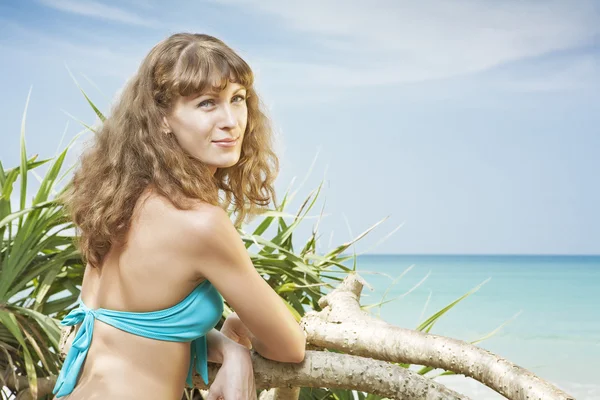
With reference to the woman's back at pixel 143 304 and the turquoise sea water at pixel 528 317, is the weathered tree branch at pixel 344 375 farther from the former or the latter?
the turquoise sea water at pixel 528 317

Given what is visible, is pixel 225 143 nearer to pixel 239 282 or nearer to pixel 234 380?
pixel 239 282

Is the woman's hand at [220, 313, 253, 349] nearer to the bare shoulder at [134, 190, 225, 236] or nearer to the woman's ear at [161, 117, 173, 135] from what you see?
the bare shoulder at [134, 190, 225, 236]

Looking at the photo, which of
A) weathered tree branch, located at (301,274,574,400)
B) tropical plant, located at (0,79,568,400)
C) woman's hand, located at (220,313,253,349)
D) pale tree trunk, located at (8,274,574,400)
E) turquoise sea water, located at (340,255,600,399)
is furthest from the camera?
turquoise sea water, located at (340,255,600,399)

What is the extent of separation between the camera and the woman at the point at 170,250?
5.57 ft

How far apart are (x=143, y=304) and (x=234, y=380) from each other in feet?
0.88

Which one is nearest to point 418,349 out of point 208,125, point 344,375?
point 344,375

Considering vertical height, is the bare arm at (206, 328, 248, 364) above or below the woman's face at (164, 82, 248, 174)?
below

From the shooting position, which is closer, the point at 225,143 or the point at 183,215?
the point at 183,215

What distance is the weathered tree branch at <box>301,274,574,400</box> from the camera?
65.2 inches

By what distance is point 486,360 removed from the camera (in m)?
1.76

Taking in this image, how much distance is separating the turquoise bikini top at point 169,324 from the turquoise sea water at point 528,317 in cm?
668

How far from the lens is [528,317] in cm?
1930

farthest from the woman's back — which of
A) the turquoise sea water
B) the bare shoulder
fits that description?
the turquoise sea water

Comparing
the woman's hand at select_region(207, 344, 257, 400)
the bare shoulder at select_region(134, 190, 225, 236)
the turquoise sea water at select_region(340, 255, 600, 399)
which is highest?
the bare shoulder at select_region(134, 190, 225, 236)
